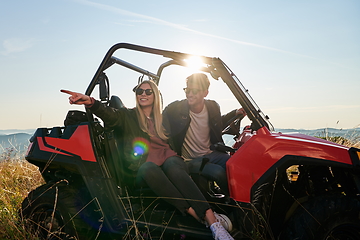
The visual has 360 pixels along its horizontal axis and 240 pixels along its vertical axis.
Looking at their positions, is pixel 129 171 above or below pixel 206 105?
below

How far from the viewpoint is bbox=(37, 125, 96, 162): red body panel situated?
3066 mm

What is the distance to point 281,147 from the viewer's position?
8.43ft

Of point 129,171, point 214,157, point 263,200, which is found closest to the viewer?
point 263,200

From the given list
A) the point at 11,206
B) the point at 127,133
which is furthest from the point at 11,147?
the point at 127,133

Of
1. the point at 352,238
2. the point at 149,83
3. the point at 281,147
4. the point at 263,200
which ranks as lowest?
the point at 352,238

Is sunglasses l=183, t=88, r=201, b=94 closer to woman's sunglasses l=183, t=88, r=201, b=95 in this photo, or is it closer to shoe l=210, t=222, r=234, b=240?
woman's sunglasses l=183, t=88, r=201, b=95

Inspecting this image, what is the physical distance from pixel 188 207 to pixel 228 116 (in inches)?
51.5

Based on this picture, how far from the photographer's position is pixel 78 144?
311 cm

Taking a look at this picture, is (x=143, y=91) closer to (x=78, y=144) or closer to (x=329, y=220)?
(x=78, y=144)

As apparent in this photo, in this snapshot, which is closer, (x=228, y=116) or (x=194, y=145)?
(x=194, y=145)

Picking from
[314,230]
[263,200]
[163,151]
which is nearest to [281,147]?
[263,200]

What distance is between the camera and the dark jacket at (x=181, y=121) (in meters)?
3.47

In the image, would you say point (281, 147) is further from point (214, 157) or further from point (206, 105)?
point (206, 105)

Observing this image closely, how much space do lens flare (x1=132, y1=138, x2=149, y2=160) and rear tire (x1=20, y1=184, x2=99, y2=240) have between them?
0.63m
